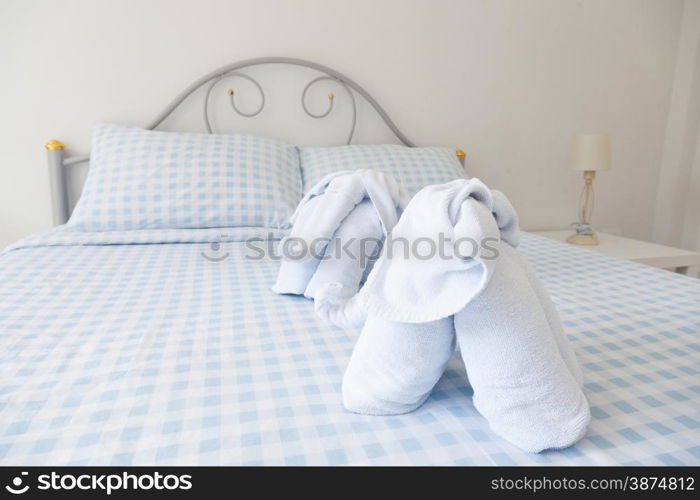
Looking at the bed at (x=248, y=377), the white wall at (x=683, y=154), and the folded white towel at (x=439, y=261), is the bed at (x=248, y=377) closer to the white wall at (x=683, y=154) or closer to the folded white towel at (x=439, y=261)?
the folded white towel at (x=439, y=261)

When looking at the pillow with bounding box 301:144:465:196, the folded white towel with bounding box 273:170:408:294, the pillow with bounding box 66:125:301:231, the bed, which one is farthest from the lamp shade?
the folded white towel with bounding box 273:170:408:294

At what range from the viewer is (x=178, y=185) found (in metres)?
1.69

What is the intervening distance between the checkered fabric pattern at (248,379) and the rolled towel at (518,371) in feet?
0.08

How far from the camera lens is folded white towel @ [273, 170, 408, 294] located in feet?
3.44

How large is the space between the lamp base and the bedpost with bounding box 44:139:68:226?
2196 mm

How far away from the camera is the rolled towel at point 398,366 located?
2.11 feet

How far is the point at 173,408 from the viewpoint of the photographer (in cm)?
66

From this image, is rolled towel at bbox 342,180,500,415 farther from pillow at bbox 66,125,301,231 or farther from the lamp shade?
the lamp shade

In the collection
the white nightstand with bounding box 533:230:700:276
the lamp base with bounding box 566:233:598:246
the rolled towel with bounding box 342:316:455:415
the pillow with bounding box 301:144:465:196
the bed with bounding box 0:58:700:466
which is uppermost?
the pillow with bounding box 301:144:465:196

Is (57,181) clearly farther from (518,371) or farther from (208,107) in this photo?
(518,371)

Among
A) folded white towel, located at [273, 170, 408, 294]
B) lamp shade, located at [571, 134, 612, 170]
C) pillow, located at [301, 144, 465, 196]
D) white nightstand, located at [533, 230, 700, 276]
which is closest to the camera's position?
folded white towel, located at [273, 170, 408, 294]

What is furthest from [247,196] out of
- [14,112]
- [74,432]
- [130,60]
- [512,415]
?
[512,415]

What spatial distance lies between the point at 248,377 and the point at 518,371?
0.39 meters
